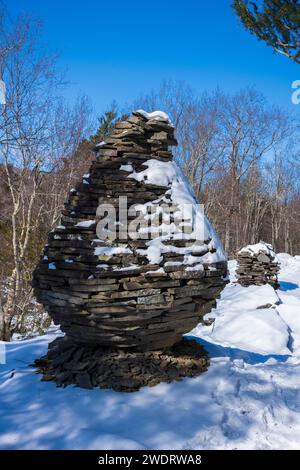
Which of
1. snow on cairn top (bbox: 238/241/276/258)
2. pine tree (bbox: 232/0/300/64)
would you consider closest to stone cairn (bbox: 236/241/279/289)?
snow on cairn top (bbox: 238/241/276/258)

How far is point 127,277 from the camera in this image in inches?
139

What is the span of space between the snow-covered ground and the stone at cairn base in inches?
4.1

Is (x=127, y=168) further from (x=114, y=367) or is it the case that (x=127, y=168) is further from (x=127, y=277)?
(x=114, y=367)

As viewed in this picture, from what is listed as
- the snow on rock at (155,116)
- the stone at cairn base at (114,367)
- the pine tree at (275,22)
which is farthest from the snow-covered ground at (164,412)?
the pine tree at (275,22)

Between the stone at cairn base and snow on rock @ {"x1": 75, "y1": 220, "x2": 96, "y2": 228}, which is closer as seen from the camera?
the stone at cairn base

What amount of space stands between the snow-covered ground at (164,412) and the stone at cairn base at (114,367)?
0.10 m

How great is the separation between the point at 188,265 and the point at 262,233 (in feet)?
109

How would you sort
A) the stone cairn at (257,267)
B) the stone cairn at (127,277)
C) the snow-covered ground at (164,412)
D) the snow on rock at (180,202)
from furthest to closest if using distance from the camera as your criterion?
the stone cairn at (257,267), the snow on rock at (180,202), the stone cairn at (127,277), the snow-covered ground at (164,412)

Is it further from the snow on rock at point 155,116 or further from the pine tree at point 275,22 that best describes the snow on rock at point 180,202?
the pine tree at point 275,22

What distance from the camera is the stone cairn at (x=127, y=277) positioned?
11.5 ft

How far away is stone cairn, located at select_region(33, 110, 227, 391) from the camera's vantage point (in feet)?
11.5

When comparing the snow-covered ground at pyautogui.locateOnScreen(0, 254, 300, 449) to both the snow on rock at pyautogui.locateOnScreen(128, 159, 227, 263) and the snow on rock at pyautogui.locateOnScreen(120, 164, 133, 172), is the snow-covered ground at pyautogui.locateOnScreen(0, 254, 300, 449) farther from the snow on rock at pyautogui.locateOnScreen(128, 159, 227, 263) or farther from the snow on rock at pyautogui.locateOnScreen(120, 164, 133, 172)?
the snow on rock at pyautogui.locateOnScreen(120, 164, 133, 172)

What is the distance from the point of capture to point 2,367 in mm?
4230
